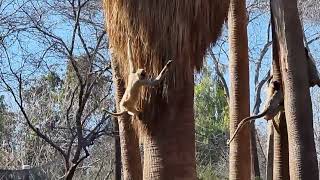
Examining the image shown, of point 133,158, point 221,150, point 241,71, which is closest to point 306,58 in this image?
point 241,71

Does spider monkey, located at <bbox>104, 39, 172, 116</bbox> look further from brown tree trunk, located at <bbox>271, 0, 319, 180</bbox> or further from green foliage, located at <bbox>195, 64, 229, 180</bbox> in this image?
green foliage, located at <bbox>195, 64, 229, 180</bbox>

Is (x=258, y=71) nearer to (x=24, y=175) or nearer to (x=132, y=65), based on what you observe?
(x=24, y=175)

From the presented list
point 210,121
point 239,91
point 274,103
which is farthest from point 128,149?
point 210,121

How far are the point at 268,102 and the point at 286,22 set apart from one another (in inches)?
35.7

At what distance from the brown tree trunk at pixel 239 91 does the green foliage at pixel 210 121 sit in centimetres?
1600

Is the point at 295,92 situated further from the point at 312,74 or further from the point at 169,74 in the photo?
Result: the point at 169,74

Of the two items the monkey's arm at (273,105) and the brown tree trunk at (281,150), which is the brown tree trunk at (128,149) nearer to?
the brown tree trunk at (281,150)

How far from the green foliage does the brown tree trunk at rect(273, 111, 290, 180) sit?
60.7ft

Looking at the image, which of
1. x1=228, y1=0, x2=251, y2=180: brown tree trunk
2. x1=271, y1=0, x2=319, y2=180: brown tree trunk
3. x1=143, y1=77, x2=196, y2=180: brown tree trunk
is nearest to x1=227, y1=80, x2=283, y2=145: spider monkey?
x1=271, y1=0, x2=319, y2=180: brown tree trunk

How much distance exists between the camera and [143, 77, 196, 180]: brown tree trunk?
→ 652cm

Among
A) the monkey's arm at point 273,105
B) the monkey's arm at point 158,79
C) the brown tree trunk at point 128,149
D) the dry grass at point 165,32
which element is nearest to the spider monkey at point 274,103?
the monkey's arm at point 273,105

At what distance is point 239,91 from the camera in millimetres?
10188

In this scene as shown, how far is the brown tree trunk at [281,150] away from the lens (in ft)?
24.6

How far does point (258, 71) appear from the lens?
25172mm
